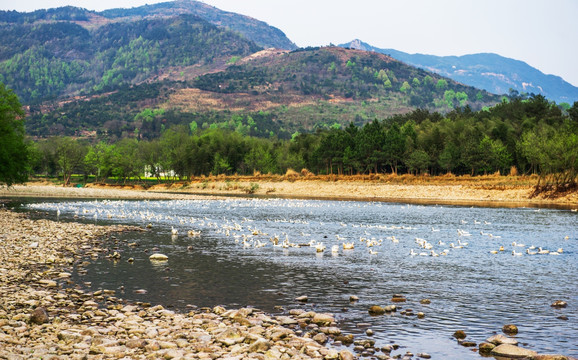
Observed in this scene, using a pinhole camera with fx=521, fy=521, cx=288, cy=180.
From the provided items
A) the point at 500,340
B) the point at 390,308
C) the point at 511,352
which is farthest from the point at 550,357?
the point at 390,308

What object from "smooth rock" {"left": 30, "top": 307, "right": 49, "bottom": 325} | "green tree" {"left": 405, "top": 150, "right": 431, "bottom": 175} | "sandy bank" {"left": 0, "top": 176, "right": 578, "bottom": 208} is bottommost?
"sandy bank" {"left": 0, "top": 176, "right": 578, "bottom": 208}

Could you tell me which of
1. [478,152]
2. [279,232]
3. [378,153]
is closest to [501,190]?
[478,152]

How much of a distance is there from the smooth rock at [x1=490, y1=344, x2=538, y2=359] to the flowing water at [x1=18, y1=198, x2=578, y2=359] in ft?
2.23

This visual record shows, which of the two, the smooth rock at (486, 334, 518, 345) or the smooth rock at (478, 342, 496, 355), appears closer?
the smooth rock at (478, 342, 496, 355)

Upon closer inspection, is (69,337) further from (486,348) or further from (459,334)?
(486,348)

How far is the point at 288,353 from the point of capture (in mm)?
12359

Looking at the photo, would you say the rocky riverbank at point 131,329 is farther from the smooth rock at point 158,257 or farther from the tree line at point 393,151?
the tree line at point 393,151

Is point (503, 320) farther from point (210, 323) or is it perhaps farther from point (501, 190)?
point (501, 190)

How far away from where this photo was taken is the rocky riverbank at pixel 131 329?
39.9 ft

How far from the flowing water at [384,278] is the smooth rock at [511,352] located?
68cm

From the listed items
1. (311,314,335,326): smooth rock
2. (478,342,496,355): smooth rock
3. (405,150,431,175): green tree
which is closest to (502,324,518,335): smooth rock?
(478,342,496,355): smooth rock

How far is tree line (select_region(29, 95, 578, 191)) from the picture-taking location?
10150 cm

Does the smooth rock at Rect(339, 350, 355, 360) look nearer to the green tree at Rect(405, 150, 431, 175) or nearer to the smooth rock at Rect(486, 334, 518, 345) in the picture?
the smooth rock at Rect(486, 334, 518, 345)

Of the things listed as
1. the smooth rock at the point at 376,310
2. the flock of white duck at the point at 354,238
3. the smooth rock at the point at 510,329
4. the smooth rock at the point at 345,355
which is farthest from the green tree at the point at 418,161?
the smooth rock at the point at 345,355
